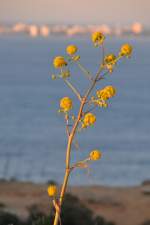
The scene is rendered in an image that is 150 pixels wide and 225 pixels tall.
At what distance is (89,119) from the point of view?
2352 mm

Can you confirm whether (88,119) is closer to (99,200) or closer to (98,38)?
(98,38)

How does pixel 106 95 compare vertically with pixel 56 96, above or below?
below

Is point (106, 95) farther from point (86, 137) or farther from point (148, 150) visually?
point (86, 137)

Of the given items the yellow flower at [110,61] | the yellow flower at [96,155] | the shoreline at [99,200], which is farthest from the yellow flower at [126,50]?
the shoreline at [99,200]

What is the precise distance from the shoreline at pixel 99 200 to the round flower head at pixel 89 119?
12.1 meters

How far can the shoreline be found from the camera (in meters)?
16.7

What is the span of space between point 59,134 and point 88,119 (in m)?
51.2

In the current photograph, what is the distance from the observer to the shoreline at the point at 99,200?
1667cm

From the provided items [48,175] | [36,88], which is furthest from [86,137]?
[36,88]

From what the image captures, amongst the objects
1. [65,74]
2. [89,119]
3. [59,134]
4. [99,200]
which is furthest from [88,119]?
[59,134]

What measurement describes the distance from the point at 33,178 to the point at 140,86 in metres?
68.0

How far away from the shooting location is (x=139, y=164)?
37406 mm

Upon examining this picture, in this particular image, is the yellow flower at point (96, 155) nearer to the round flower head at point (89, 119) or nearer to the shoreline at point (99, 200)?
the round flower head at point (89, 119)

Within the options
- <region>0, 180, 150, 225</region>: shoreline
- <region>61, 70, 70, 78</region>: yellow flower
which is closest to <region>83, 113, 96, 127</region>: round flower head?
<region>61, 70, 70, 78</region>: yellow flower
